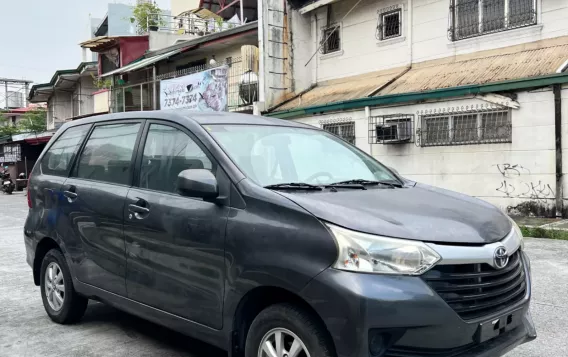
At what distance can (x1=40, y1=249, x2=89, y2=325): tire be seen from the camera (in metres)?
4.55

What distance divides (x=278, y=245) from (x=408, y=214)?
27.4 inches

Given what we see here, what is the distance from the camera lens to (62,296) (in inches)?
185

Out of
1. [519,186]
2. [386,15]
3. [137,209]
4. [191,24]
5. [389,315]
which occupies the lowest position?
[389,315]

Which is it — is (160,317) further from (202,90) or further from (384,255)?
→ (202,90)

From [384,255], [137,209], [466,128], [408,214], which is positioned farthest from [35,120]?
[384,255]

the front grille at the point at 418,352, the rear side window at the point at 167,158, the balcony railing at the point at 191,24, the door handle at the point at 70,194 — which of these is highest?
the balcony railing at the point at 191,24

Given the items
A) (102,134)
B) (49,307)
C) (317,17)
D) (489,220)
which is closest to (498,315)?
(489,220)

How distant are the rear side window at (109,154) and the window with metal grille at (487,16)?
9.29 m

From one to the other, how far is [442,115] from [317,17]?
6.15 metres

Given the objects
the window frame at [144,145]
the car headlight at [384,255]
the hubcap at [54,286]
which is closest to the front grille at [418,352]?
the car headlight at [384,255]

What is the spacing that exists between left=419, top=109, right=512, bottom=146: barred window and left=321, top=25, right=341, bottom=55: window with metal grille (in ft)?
15.6

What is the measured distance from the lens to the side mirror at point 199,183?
10.2 ft

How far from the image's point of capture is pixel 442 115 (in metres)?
11.2

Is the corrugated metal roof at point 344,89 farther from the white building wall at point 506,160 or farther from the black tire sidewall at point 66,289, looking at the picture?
the black tire sidewall at point 66,289
